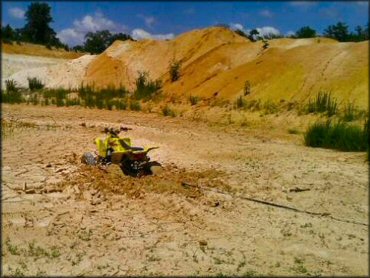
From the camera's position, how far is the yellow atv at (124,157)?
28.6 feet

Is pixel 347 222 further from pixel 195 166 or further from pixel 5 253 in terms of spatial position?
pixel 5 253

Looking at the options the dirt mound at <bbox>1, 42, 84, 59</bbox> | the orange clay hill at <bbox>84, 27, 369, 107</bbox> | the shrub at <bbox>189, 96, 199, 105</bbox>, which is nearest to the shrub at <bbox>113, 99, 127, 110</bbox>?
the orange clay hill at <bbox>84, 27, 369, 107</bbox>

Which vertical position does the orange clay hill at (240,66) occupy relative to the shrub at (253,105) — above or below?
above

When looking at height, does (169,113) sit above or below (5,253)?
above

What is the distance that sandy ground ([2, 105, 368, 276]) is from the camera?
19.8 feet

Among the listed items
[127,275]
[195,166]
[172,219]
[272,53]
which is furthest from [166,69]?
[127,275]

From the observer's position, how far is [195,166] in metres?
9.44

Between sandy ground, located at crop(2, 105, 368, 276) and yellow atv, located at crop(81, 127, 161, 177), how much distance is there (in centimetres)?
18

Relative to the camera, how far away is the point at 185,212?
24.1ft

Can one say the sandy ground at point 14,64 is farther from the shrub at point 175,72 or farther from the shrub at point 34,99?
the shrub at point 175,72

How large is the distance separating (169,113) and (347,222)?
9464mm

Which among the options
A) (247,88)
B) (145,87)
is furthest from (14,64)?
(247,88)

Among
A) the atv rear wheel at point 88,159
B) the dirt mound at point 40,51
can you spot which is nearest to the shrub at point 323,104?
the dirt mound at point 40,51

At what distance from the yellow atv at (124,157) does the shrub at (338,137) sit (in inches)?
142
